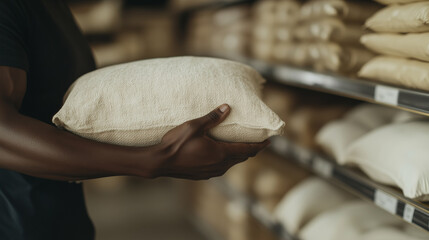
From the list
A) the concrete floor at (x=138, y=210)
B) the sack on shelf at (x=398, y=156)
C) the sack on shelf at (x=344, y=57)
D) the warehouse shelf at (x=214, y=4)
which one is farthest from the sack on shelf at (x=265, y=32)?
the concrete floor at (x=138, y=210)

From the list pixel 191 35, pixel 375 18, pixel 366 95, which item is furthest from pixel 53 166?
pixel 191 35

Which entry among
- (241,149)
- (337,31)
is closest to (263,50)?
(337,31)

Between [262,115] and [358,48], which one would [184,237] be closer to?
[358,48]

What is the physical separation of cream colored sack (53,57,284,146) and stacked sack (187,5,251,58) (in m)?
1.42

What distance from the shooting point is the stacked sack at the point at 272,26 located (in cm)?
193

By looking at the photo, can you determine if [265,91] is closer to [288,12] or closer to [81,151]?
[288,12]

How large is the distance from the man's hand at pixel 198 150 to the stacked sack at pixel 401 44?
0.58 m

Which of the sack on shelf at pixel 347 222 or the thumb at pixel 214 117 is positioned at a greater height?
the thumb at pixel 214 117

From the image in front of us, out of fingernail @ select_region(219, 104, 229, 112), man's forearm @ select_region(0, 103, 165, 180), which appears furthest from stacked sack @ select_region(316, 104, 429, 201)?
man's forearm @ select_region(0, 103, 165, 180)

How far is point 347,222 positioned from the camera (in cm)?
153

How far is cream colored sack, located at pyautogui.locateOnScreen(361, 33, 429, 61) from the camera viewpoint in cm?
112

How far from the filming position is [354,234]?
147cm

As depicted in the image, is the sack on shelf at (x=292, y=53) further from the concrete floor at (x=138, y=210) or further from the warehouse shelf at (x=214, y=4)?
the concrete floor at (x=138, y=210)

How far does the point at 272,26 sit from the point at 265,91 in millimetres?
471
